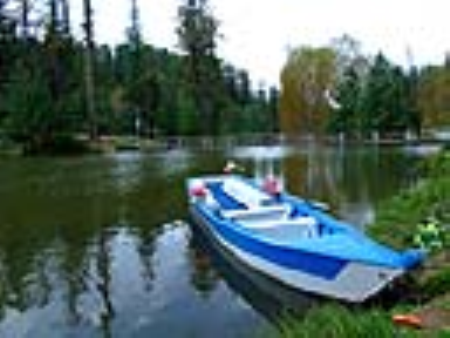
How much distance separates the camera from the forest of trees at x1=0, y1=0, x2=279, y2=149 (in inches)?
→ 1973

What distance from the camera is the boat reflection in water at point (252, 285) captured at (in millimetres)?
11930

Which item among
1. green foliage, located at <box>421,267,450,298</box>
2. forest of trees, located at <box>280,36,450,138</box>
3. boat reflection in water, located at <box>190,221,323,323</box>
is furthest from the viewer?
forest of trees, located at <box>280,36,450,138</box>

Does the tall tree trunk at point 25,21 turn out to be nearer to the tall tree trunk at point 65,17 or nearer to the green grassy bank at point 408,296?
the tall tree trunk at point 65,17

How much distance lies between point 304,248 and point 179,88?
57.7 m

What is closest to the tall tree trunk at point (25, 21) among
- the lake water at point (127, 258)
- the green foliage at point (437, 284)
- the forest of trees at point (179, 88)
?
the forest of trees at point (179, 88)

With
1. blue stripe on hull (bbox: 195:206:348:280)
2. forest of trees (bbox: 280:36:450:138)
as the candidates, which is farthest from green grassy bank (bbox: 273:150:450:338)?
forest of trees (bbox: 280:36:450:138)

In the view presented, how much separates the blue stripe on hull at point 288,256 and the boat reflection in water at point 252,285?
0.38 metres

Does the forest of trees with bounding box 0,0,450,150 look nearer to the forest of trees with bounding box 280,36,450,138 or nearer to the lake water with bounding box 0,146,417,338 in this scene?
the forest of trees with bounding box 280,36,450,138

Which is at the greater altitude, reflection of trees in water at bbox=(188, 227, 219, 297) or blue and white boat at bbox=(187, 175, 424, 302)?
blue and white boat at bbox=(187, 175, 424, 302)

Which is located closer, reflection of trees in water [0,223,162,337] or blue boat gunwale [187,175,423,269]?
blue boat gunwale [187,175,423,269]

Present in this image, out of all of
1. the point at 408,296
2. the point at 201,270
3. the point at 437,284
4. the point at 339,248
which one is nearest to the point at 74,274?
the point at 201,270

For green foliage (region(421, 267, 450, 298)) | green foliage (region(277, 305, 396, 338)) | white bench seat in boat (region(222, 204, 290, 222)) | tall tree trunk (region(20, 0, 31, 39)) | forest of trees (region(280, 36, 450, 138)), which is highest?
tall tree trunk (region(20, 0, 31, 39))

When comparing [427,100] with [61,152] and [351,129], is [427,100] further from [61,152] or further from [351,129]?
[61,152]

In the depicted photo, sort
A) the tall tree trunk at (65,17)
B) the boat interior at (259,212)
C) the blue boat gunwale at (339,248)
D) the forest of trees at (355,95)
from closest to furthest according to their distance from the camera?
the blue boat gunwale at (339,248), the boat interior at (259,212), the tall tree trunk at (65,17), the forest of trees at (355,95)
